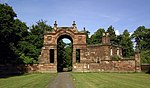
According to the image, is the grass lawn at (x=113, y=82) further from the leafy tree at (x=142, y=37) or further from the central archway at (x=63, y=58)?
the leafy tree at (x=142, y=37)

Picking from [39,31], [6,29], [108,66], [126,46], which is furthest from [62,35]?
[126,46]

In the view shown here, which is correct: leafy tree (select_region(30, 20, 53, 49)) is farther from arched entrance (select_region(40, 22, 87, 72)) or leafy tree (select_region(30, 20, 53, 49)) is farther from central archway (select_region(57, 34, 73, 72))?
arched entrance (select_region(40, 22, 87, 72))

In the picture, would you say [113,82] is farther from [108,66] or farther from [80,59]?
[80,59]

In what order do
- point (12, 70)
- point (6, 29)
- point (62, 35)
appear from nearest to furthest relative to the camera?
1. point (6, 29)
2. point (12, 70)
3. point (62, 35)

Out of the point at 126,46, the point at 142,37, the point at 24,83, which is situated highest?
the point at 142,37

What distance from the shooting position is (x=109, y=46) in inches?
2352

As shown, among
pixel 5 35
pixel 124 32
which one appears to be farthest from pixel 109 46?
pixel 124 32

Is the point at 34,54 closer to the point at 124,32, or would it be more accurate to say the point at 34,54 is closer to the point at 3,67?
the point at 3,67

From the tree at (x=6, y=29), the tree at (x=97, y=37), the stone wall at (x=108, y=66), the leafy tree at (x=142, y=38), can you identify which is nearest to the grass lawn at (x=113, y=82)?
the tree at (x=6, y=29)

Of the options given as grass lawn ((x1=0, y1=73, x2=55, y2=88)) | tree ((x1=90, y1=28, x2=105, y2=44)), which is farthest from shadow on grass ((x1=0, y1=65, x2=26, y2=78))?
tree ((x1=90, y1=28, x2=105, y2=44))

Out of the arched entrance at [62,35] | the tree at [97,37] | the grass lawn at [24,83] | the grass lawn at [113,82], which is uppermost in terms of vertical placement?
the tree at [97,37]

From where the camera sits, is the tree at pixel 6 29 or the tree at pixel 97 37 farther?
the tree at pixel 97 37

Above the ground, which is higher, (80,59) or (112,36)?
(112,36)

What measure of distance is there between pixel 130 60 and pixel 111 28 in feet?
193
